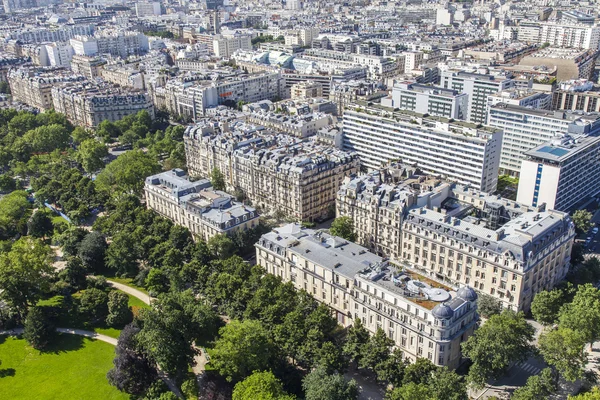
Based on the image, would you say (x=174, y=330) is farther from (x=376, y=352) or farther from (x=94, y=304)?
(x=376, y=352)

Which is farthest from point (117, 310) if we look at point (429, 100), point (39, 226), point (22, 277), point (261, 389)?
point (429, 100)

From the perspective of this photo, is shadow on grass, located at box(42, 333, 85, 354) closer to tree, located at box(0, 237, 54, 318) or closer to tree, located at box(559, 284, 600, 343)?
tree, located at box(0, 237, 54, 318)

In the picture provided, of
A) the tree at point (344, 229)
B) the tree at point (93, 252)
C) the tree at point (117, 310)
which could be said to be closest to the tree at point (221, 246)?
the tree at point (117, 310)

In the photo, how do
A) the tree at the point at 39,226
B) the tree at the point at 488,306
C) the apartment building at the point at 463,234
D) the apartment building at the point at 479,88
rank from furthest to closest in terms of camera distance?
the apartment building at the point at 479,88 → the tree at the point at 39,226 → the apartment building at the point at 463,234 → the tree at the point at 488,306

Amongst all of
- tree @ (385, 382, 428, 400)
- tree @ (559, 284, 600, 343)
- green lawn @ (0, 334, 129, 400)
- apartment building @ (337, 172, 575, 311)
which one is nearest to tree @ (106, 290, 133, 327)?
green lawn @ (0, 334, 129, 400)

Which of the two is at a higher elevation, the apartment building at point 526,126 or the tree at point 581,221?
the apartment building at point 526,126

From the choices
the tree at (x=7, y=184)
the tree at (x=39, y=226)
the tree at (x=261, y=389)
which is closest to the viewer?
the tree at (x=261, y=389)

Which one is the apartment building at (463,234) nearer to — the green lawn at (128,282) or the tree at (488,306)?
the tree at (488,306)
